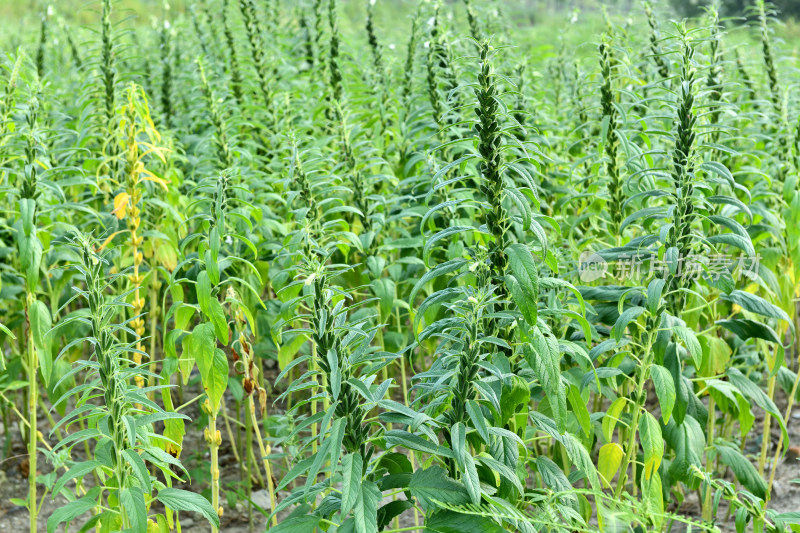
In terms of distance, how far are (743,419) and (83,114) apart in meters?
2.97

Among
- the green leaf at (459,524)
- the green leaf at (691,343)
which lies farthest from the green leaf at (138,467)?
the green leaf at (691,343)

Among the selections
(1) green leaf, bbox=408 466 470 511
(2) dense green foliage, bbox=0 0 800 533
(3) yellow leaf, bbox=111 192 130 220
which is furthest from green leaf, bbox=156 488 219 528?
(3) yellow leaf, bbox=111 192 130 220

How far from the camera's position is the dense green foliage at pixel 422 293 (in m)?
2.11

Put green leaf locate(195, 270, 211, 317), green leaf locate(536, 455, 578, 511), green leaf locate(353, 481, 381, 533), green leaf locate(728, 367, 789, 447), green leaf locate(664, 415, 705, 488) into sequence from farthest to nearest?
green leaf locate(728, 367, 789, 447)
green leaf locate(664, 415, 705, 488)
green leaf locate(195, 270, 211, 317)
green leaf locate(536, 455, 578, 511)
green leaf locate(353, 481, 381, 533)

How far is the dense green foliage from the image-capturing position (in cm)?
211

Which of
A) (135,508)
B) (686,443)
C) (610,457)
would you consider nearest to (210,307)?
(135,508)

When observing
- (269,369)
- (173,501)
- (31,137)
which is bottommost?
(269,369)

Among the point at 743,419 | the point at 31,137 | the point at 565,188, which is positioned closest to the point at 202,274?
the point at 31,137

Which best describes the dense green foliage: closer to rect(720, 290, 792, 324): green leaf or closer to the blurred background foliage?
Answer: rect(720, 290, 792, 324): green leaf

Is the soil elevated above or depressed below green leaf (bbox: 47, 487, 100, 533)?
below

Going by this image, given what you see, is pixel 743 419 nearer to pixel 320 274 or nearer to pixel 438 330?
pixel 438 330

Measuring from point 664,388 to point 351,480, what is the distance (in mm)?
1120

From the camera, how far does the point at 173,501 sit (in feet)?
7.27

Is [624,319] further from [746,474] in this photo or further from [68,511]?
[68,511]
